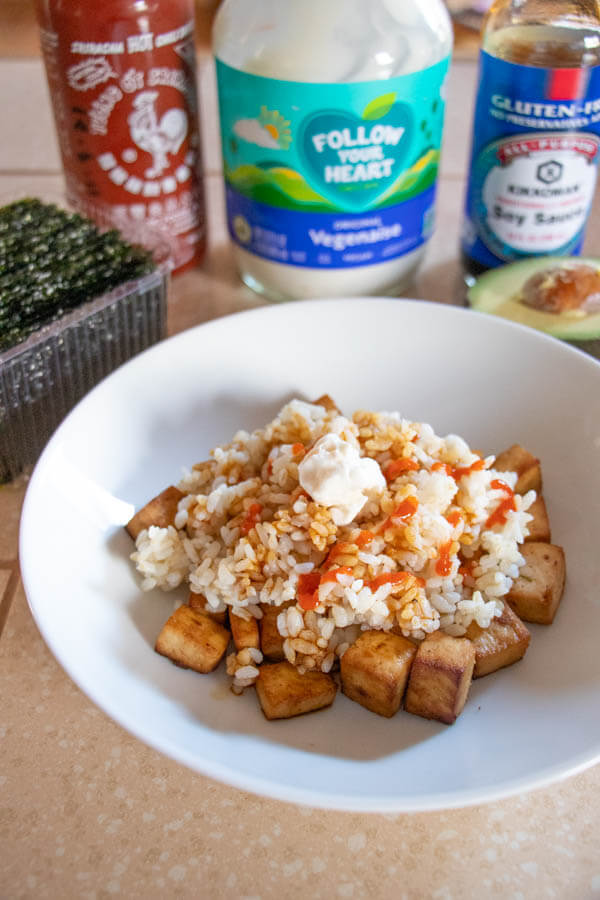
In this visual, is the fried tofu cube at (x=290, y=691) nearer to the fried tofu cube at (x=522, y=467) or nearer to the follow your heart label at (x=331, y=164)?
the fried tofu cube at (x=522, y=467)

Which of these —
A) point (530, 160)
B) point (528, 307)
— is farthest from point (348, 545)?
point (530, 160)

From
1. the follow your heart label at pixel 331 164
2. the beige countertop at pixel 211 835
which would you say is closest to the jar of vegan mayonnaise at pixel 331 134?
the follow your heart label at pixel 331 164

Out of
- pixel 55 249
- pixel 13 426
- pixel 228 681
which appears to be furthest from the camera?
pixel 55 249

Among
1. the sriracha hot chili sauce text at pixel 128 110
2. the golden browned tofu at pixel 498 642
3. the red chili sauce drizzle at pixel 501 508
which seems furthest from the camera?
the sriracha hot chili sauce text at pixel 128 110

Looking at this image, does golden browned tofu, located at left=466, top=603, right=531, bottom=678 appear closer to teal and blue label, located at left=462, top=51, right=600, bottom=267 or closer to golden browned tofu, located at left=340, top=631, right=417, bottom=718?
golden browned tofu, located at left=340, top=631, right=417, bottom=718

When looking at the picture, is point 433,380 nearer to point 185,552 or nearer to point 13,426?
point 185,552

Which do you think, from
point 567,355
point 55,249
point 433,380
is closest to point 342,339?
point 433,380
